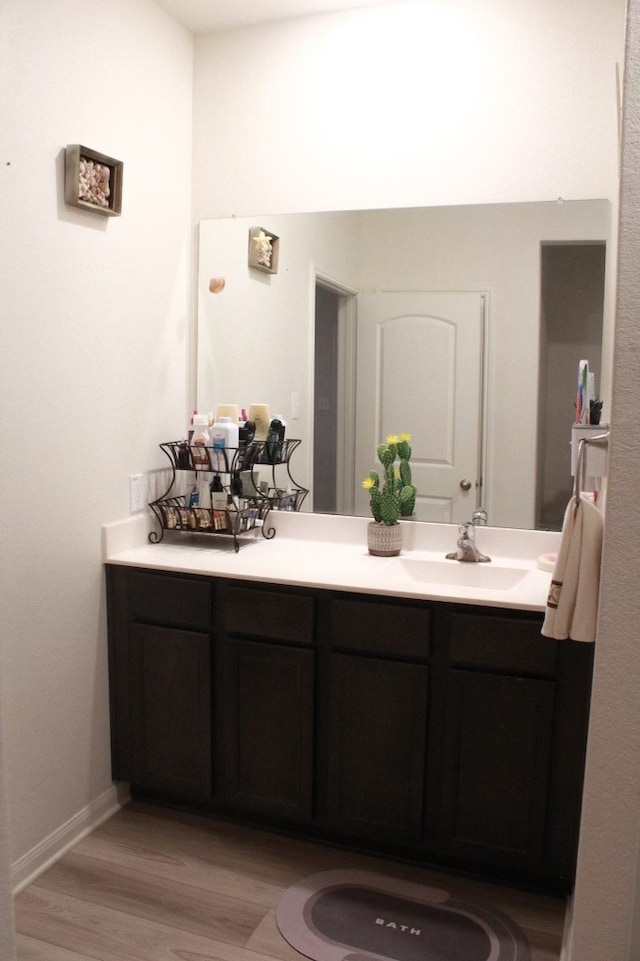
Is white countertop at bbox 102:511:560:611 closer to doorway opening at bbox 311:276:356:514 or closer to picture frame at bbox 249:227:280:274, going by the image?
doorway opening at bbox 311:276:356:514

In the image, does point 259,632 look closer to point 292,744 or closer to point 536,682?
point 292,744

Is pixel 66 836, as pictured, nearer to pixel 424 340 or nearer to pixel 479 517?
pixel 479 517

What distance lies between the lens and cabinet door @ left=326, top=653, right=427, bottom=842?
7.61 ft

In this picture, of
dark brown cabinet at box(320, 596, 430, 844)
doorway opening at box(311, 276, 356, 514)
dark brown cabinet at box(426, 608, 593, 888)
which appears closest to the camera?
dark brown cabinet at box(426, 608, 593, 888)

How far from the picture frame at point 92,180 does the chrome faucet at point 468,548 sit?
1480 millimetres

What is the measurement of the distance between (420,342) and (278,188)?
76 cm

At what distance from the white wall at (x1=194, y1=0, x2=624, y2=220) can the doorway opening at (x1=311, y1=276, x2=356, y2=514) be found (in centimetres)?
35

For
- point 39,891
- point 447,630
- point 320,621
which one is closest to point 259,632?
point 320,621

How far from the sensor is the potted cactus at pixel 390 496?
8.95 ft

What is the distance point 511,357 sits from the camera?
2680mm

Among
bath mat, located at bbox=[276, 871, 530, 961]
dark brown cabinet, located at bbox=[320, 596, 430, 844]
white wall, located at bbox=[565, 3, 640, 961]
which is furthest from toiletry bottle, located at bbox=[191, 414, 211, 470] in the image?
white wall, located at bbox=[565, 3, 640, 961]

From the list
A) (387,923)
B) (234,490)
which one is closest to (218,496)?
(234,490)

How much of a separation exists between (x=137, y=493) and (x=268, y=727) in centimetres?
90

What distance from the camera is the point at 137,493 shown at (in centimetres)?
278
